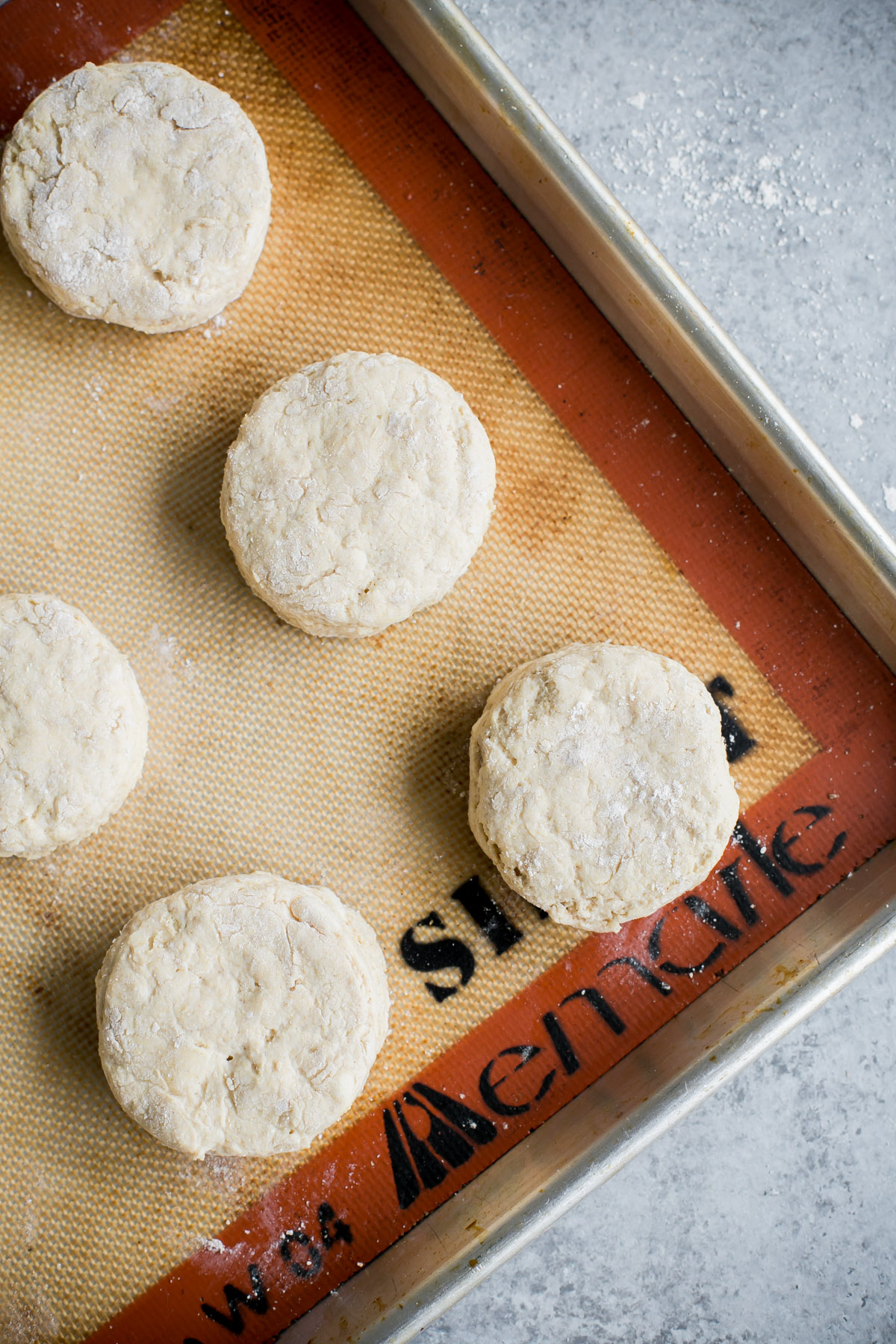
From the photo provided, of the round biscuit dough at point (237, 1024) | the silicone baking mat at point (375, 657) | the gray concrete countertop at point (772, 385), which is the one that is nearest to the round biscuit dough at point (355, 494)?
the silicone baking mat at point (375, 657)

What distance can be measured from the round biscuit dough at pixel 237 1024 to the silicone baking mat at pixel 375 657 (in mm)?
142

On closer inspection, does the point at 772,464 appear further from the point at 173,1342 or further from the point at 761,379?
the point at 173,1342

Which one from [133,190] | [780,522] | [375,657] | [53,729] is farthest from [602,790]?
[133,190]

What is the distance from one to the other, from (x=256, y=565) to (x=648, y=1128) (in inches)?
40.3

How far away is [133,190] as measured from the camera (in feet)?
4.82

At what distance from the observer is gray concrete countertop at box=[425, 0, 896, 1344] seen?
1729 mm

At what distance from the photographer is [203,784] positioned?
1563 millimetres

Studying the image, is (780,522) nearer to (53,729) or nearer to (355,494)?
(355,494)

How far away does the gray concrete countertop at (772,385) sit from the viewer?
1.73 m

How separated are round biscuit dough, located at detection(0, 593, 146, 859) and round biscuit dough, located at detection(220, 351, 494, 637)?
289 mm

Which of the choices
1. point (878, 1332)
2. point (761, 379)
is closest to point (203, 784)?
point (761, 379)

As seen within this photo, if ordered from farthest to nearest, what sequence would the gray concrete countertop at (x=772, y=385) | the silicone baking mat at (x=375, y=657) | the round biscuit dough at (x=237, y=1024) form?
the gray concrete countertop at (x=772, y=385), the silicone baking mat at (x=375, y=657), the round biscuit dough at (x=237, y=1024)

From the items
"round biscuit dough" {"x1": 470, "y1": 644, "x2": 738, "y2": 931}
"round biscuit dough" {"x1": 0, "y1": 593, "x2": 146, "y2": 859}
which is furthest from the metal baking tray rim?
"round biscuit dough" {"x1": 0, "y1": 593, "x2": 146, "y2": 859}

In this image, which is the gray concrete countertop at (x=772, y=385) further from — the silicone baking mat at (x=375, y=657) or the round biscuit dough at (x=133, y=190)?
the round biscuit dough at (x=133, y=190)
